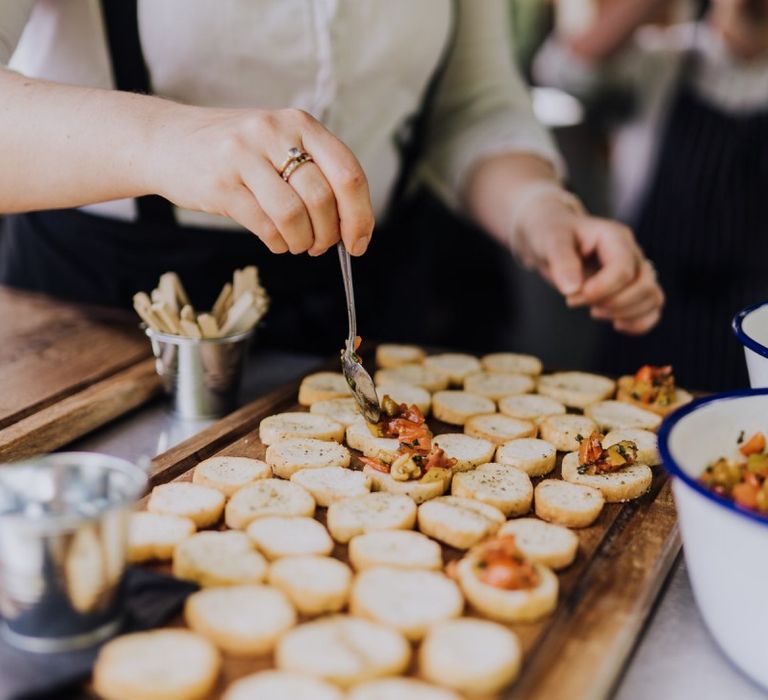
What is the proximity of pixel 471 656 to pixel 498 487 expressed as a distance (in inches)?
20.3

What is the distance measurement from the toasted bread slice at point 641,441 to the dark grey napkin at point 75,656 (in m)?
0.94

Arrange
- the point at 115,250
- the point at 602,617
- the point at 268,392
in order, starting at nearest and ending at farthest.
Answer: the point at 602,617
the point at 268,392
the point at 115,250

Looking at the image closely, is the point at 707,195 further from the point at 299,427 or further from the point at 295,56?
the point at 299,427

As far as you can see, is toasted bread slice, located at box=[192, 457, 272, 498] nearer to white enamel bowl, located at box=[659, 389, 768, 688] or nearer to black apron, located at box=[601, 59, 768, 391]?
white enamel bowl, located at box=[659, 389, 768, 688]

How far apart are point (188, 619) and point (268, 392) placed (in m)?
0.99

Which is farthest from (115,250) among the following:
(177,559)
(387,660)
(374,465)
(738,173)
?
(738,173)

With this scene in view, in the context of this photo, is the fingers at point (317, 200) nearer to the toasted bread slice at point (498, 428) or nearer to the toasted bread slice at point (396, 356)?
the toasted bread slice at point (498, 428)

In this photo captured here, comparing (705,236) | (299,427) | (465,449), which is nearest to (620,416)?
(465,449)

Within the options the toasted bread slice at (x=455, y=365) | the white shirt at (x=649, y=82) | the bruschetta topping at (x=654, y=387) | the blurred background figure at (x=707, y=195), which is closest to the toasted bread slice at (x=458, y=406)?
the toasted bread slice at (x=455, y=365)

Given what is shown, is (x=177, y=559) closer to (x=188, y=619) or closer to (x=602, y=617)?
(x=188, y=619)

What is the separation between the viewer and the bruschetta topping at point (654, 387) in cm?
207

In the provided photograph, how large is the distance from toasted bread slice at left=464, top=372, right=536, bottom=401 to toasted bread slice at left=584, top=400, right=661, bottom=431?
0.56 ft

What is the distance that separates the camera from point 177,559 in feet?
4.47

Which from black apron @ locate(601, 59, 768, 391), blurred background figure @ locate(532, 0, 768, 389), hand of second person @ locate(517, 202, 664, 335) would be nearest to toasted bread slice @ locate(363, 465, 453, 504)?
hand of second person @ locate(517, 202, 664, 335)
